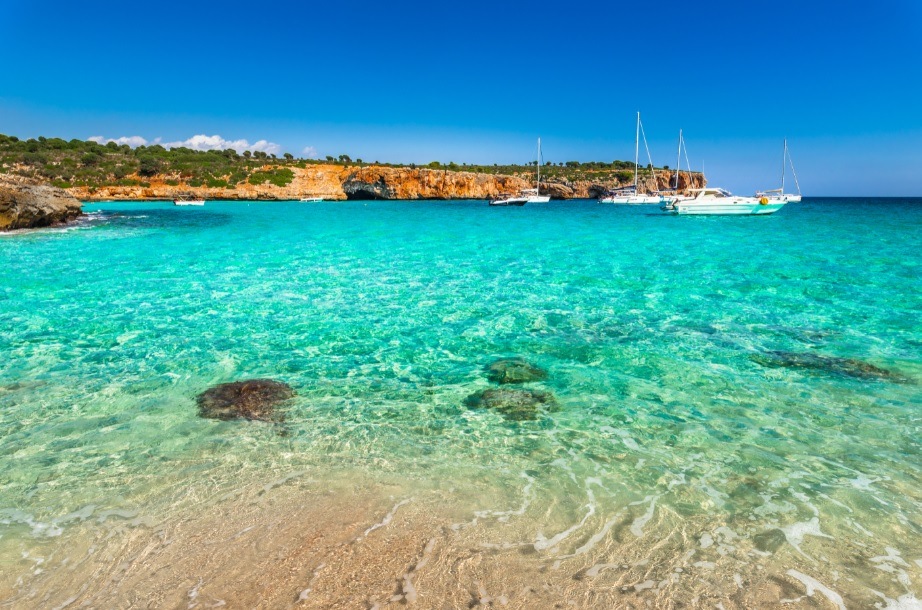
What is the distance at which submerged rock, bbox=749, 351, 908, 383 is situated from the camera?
23.3 ft

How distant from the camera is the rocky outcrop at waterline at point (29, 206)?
82.0ft

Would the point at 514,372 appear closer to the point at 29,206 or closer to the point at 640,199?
the point at 29,206

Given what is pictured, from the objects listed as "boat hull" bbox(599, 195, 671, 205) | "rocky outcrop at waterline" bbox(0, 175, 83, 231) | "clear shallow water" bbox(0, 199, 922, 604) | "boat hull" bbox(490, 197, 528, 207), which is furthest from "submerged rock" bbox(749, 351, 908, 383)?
"boat hull" bbox(599, 195, 671, 205)

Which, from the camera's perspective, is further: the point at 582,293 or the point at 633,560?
the point at 582,293

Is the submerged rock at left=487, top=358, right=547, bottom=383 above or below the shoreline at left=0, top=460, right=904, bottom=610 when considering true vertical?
above

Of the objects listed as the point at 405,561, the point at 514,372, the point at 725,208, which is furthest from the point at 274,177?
the point at 405,561

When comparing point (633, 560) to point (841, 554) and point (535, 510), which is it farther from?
point (841, 554)

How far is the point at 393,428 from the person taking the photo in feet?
18.3

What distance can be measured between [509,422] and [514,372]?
163 cm

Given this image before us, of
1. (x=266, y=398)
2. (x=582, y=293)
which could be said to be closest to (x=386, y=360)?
(x=266, y=398)

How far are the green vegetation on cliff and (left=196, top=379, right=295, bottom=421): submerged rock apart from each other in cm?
8679

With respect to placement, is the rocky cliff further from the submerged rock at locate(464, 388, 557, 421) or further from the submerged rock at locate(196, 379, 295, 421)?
the submerged rock at locate(464, 388, 557, 421)

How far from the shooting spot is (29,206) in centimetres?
2639

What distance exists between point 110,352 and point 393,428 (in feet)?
17.8
